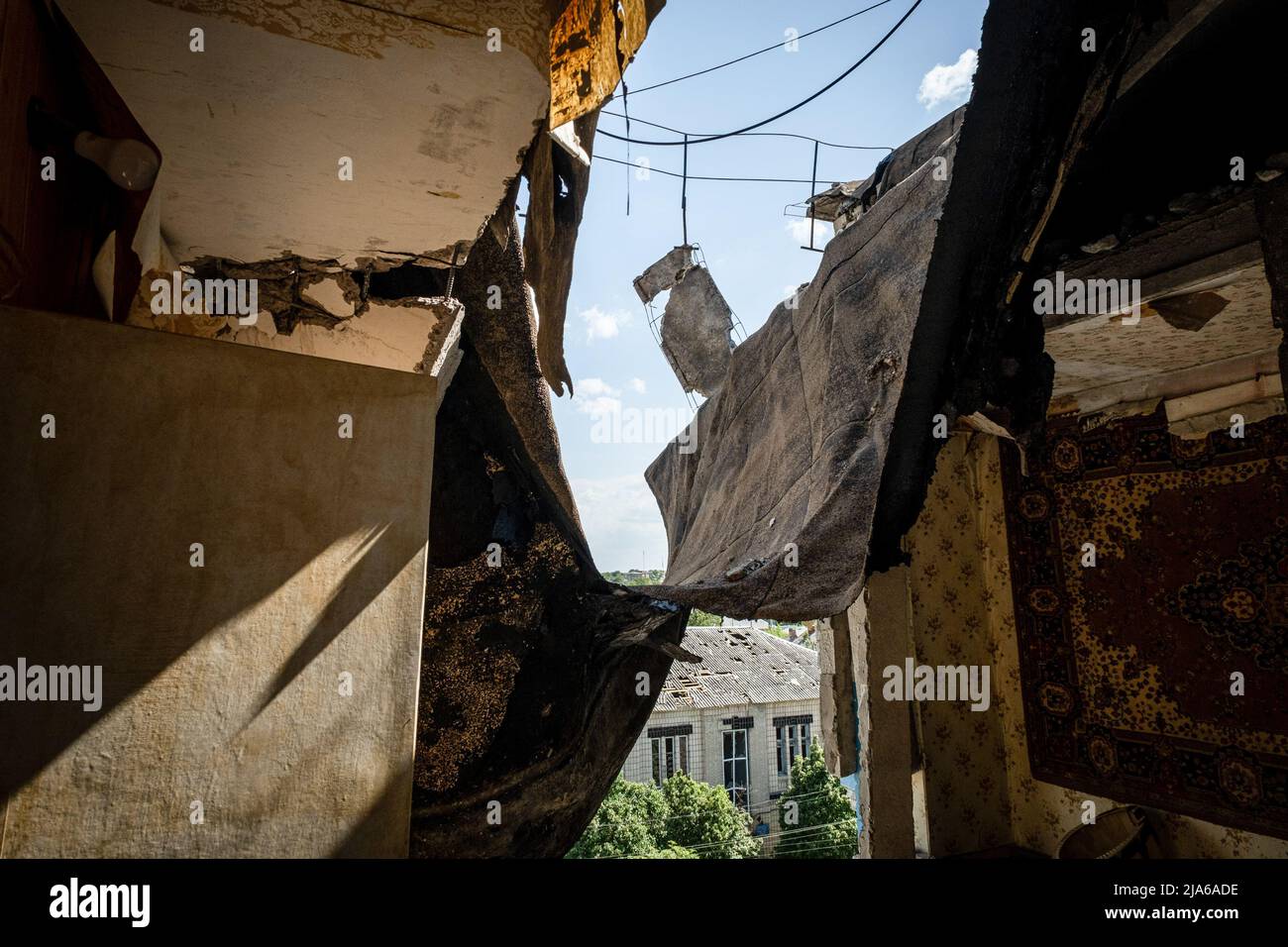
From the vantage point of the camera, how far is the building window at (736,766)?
21531 millimetres

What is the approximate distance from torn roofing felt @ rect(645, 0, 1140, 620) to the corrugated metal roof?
18.5 meters

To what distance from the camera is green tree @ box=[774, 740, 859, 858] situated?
18641mm

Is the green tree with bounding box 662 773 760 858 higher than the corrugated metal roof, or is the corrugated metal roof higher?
the corrugated metal roof

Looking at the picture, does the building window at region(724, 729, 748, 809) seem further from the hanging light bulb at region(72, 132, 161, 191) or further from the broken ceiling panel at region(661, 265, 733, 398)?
the hanging light bulb at region(72, 132, 161, 191)

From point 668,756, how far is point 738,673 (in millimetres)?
4040

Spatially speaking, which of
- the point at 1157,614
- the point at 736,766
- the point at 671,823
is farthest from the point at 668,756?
the point at 1157,614

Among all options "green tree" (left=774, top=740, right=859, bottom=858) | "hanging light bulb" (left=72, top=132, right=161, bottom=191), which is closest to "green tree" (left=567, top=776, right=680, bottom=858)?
"green tree" (left=774, top=740, right=859, bottom=858)

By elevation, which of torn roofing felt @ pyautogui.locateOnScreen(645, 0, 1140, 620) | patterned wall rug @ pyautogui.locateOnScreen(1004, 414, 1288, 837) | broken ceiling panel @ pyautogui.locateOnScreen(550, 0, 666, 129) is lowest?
patterned wall rug @ pyautogui.locateOnScreen(1004, 414, 1288, 837)

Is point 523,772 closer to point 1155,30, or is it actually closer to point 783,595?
point 783,595

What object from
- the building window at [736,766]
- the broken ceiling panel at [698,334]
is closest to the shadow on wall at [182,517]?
the broken ceiling panel at [698,334]

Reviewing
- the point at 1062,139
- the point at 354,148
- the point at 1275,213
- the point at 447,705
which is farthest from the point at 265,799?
the point at 1275,213

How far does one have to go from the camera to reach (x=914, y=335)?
6.37ft

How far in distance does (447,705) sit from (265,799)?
1091 millimetres

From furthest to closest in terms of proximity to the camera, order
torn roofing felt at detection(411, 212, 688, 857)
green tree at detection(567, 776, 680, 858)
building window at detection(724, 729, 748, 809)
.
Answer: building window at detection(724, 729, 748, 809), green tree at detection(567, 776, 680, 858), torn roofing felt at detection(411, 212, 688, 857)
